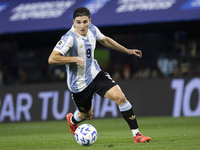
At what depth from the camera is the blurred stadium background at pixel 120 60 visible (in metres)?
14.4

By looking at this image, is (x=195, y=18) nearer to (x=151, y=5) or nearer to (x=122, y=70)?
(x=151, y=5)

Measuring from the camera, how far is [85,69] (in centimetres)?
758

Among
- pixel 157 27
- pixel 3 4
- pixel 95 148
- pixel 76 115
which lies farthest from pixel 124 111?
pixel 3 4

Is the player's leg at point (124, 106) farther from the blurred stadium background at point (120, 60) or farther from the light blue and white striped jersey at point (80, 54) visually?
the blurred stadium background at point (120, 60)

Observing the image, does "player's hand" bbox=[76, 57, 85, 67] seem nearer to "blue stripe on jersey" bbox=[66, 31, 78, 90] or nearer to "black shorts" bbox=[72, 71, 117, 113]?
"blue stripe on jersey" bbox=[66, 31, 78, 90]

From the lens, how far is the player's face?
23.8 ft

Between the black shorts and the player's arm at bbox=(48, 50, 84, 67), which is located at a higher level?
the player's arm at bbox=(48, 50, 84, 67)

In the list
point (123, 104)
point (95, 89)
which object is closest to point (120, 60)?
point (95, 89)

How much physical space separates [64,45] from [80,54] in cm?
37

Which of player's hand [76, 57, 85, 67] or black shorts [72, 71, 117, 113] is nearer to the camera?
player's hand [76, 57, 85, 67]

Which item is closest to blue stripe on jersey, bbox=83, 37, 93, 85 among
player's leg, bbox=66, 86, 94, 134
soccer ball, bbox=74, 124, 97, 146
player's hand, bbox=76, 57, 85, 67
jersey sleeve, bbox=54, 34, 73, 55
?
player's leg, bbox=66, 86, 94, 134

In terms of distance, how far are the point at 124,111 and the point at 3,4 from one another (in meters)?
11.0

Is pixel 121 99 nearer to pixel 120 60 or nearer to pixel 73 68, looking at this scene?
pixel 73 68

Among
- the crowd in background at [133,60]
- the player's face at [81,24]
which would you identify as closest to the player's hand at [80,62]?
the player's face at [81,24]
